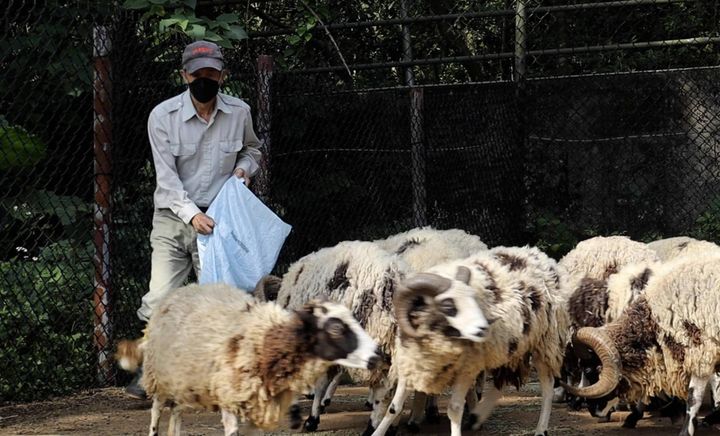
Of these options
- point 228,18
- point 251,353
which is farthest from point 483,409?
point 228,18

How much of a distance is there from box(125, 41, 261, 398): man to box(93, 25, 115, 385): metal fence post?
1337 mm

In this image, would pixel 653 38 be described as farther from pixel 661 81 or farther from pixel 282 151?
pixel 282 151

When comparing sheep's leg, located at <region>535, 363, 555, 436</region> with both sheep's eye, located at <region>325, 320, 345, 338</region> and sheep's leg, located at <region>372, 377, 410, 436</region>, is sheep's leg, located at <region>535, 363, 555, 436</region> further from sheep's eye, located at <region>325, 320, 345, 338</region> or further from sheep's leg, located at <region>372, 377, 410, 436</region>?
sheep's eye, located at <region>325, 320, 345, 338</region>


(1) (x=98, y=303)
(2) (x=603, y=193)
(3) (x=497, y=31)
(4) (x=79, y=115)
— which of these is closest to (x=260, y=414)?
(1) (x=98, y=303)

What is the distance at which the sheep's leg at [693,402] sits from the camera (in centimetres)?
796

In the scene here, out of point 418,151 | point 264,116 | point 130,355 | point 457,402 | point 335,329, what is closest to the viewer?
point 335,329

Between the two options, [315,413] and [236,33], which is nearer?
[315,413]

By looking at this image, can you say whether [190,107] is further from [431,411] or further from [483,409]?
[483,409]

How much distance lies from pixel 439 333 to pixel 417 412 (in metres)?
1.44

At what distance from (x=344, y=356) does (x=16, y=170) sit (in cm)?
354

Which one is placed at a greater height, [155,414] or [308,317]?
[308,317]

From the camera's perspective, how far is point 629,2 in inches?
459

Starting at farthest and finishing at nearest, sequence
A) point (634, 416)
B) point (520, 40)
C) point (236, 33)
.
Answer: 1. point (520, 40)
2. point (236, 33)
3. point (634, 416)

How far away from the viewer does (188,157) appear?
8102mm
